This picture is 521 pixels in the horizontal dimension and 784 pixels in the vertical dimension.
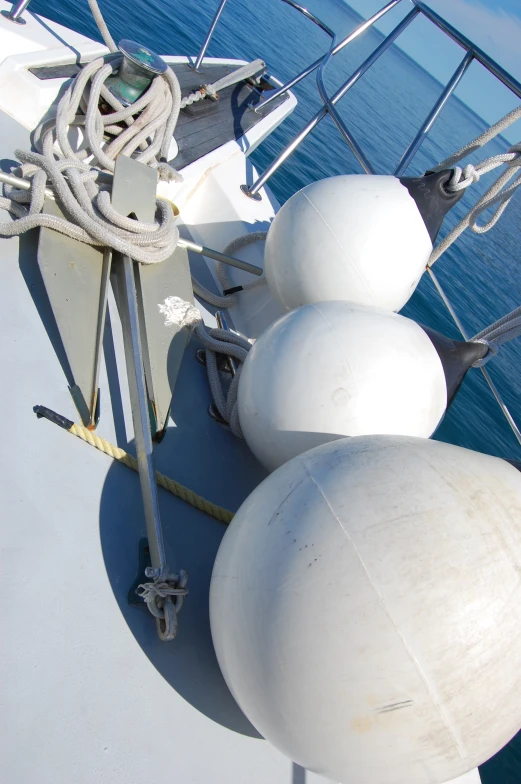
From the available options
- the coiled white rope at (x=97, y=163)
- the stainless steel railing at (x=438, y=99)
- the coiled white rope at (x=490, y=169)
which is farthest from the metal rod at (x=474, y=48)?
the coiled white rope at (x=97, y=163)

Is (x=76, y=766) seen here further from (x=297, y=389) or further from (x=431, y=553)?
(x=297, y=389)

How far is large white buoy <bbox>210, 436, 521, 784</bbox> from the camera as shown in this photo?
43.5 inches

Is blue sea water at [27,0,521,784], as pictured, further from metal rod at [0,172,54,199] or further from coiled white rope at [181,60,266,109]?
metal rod at [0,172,54,199]

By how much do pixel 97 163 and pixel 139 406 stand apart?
131cm

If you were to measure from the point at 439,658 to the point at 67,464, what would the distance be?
1.09 m

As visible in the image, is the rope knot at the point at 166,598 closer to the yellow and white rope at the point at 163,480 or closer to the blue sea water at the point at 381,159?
the yellow and white rope at the point at 163,480

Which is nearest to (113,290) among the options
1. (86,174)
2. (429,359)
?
(86,174)

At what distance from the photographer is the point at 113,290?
2.30 m

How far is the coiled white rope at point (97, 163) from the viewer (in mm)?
2182

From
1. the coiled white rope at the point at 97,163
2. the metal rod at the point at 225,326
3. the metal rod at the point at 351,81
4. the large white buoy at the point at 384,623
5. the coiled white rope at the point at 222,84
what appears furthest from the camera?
the coiled white rope at the point at 222,84

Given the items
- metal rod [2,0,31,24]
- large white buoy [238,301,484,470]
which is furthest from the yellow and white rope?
metal rod [2,0,31,24]

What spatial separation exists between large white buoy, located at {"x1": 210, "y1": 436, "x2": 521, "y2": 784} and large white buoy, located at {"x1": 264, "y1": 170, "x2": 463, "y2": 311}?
94 centimetres

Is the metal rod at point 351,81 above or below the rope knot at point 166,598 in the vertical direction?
above

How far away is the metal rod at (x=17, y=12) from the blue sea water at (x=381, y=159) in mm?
4005
